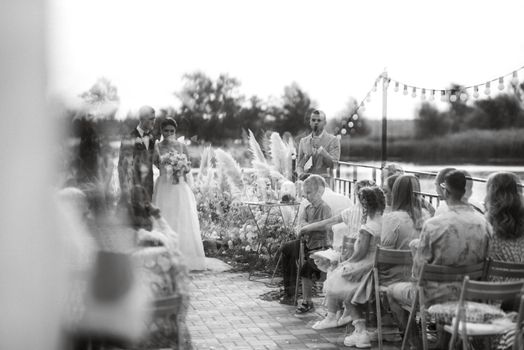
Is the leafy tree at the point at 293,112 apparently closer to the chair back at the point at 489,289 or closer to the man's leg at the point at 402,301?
the man's leg at the point at 402,301

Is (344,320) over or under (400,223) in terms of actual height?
under

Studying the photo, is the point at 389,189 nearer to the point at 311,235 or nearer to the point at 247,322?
the point at 311,235

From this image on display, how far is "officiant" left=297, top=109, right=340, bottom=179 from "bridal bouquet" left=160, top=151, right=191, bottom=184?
111 cm

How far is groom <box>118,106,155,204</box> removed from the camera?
10.9 ft

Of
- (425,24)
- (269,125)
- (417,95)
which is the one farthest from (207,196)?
(425,24)

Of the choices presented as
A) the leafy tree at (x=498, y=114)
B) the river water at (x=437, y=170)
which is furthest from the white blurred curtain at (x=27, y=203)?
the leafy tree at (x=498, y=114)

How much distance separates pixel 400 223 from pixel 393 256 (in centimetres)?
38

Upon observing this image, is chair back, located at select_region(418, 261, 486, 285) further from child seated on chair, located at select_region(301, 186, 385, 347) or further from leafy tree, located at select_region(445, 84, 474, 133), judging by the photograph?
leafy tree, located at select_region(445, 84, 474, 133)

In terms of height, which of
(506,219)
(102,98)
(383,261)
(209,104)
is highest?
(209,104)

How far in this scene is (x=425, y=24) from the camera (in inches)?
254

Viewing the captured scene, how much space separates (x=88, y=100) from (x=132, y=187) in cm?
47

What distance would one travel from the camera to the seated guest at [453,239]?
373 cm

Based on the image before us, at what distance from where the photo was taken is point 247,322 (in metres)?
5.09

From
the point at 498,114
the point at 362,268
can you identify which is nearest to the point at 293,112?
the point at 362,268
